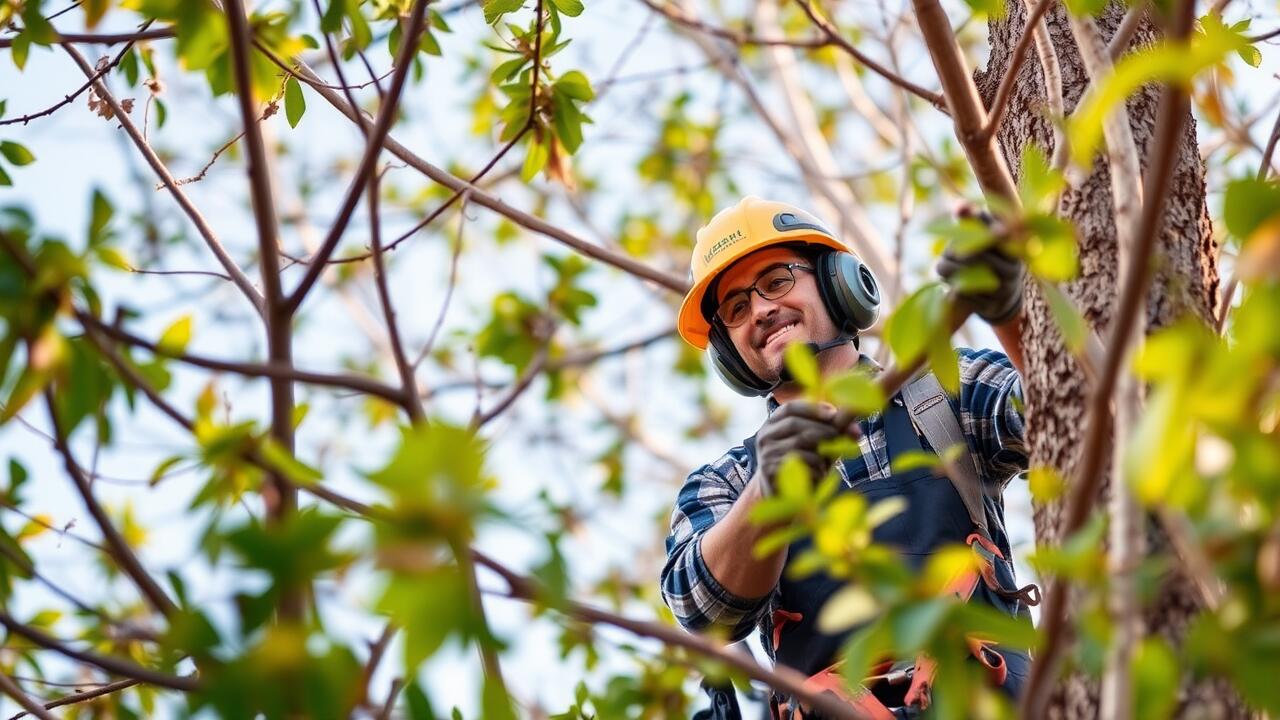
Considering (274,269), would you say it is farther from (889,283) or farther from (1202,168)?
(889,283)

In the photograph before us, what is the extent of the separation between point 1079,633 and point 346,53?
83.6 inches

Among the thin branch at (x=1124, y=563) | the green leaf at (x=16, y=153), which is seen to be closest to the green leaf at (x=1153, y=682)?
the thin branch at (x=1124, y=563)

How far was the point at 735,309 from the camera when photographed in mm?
3207

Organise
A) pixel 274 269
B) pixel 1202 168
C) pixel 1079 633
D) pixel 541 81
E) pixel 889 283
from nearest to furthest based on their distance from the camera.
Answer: pixel 1079 633 < pixel 274 269 < pixel 1202 168 < pixel 541 81 < pixel 889 283

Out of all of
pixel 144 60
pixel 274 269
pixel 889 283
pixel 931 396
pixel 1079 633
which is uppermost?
pixel 889 283

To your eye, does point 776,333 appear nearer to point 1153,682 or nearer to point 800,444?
point 800,444

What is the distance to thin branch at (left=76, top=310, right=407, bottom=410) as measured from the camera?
1456 millimetres

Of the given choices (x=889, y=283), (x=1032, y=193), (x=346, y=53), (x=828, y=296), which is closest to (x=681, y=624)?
(x=828, y=296)

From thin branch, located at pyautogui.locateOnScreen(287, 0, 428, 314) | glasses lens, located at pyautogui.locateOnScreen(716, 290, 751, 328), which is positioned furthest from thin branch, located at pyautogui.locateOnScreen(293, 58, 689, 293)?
thin branch, located at pyautogui.locateOnScreen(287, 0, 428, 314)

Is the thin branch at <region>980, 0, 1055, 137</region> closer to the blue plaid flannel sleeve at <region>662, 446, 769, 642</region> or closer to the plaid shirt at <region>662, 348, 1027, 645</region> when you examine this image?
the plaid shirt at <region>662, 348, 1027, 645</region>

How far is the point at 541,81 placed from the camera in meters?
2.95

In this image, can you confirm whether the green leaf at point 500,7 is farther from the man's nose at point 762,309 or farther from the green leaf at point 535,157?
the man's nose at point 762,309

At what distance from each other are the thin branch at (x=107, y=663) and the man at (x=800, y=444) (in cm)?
87

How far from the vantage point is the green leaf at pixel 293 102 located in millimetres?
2469
